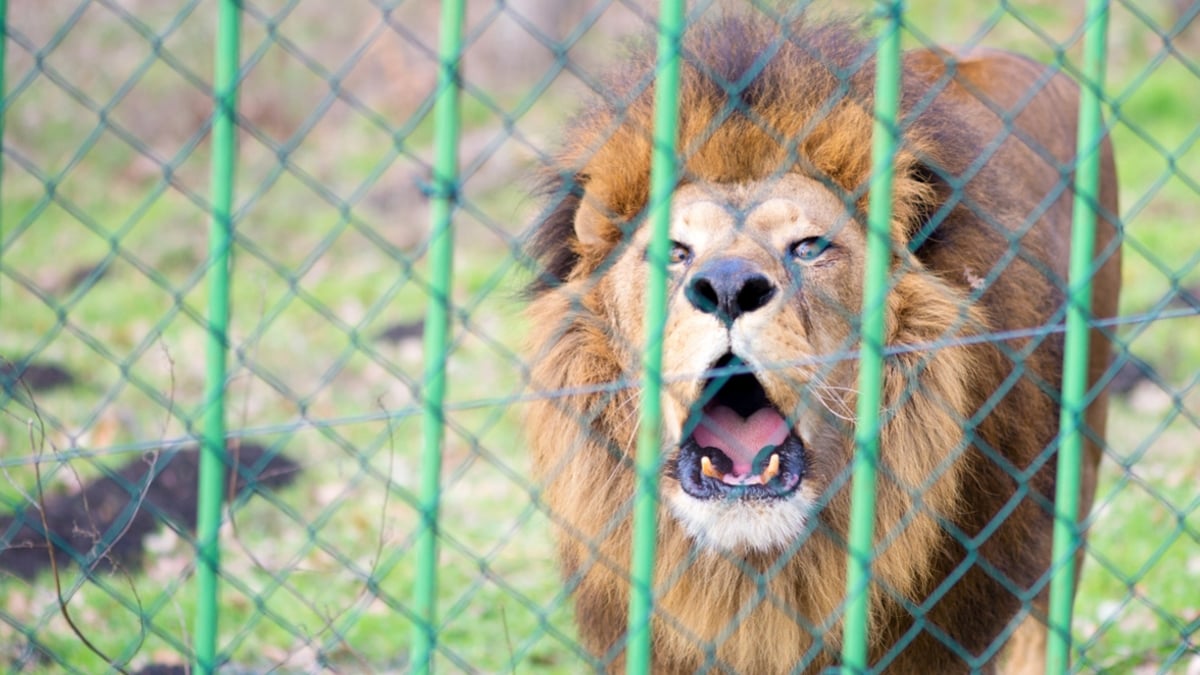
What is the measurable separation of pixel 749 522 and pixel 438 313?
3.36 ft

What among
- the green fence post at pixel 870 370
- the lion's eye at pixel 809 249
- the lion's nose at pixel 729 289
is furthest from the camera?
the lion's eye at pixel 809 249

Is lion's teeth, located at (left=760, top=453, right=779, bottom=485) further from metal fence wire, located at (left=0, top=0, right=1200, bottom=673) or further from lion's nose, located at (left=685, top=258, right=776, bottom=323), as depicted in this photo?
lion's nose, located at (left=685, top=258, right=776, bottom=323)

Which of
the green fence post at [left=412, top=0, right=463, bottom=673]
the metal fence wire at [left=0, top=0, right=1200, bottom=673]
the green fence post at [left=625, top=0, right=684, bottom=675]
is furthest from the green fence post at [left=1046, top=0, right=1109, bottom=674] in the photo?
the green fence post at [left=412, top=0, right=463, bottom=673]

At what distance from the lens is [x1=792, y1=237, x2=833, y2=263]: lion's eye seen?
9.97ft

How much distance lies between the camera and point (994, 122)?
3885 millimetres

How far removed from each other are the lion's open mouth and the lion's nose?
0.64 feet

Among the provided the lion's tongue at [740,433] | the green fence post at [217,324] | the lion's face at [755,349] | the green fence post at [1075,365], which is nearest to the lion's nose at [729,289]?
the lion's face at [755,349]

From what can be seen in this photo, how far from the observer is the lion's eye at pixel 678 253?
10.2ft

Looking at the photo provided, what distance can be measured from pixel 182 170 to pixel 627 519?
10.4 m

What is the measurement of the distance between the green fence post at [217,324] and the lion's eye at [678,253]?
1.20 meters

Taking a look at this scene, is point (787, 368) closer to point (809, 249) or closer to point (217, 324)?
point (809, 249)

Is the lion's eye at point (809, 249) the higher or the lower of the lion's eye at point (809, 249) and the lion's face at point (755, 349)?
the higher

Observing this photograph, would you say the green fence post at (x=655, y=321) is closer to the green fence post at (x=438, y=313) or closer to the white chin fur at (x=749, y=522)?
the green fence post at (x=438, y=313)

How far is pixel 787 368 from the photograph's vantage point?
2.82m
